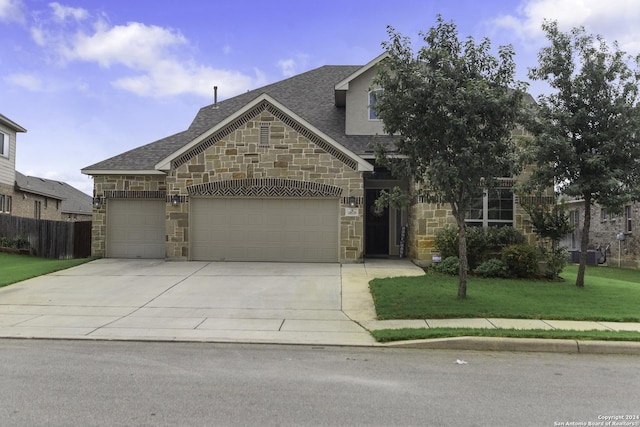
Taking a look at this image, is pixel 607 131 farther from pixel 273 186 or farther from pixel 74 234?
pixel 74 234

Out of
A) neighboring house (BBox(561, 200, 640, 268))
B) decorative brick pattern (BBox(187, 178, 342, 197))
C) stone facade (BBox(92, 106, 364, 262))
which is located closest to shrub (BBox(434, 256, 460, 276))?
stone facade (BBox(92, 106, 364, 262))

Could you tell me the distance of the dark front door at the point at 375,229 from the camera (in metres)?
19.1

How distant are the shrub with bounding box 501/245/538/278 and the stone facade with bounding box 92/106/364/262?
4.60 metres

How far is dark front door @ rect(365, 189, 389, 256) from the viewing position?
19.1 m

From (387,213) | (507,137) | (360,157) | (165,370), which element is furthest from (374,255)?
(165,370)

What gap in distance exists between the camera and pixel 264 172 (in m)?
16.9

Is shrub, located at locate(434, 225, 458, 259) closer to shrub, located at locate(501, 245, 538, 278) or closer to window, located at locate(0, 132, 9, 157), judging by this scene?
shrub, located at locate(501, 245, 538, 278)

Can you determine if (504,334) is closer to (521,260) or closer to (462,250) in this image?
(462,250)

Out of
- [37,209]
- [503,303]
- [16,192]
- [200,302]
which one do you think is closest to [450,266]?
[503,303]

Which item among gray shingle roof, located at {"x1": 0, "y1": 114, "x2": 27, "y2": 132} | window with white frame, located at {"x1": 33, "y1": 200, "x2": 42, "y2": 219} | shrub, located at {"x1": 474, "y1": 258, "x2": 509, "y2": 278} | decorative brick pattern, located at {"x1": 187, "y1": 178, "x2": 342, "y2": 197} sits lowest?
shrub, located at {"x1": 474, "y1": 258, "x2": 509, "y2": 278}

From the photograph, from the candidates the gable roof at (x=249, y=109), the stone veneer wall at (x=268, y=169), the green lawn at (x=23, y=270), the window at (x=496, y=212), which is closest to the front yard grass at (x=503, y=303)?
the window at (x=496, y=212)

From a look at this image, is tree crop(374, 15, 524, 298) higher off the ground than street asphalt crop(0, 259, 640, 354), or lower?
higher

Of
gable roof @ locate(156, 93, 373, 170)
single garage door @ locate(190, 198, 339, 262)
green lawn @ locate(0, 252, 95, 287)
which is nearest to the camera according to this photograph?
green lawn @ locate(0, 252, 95, 287)

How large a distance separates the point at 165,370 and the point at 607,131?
439 inches
